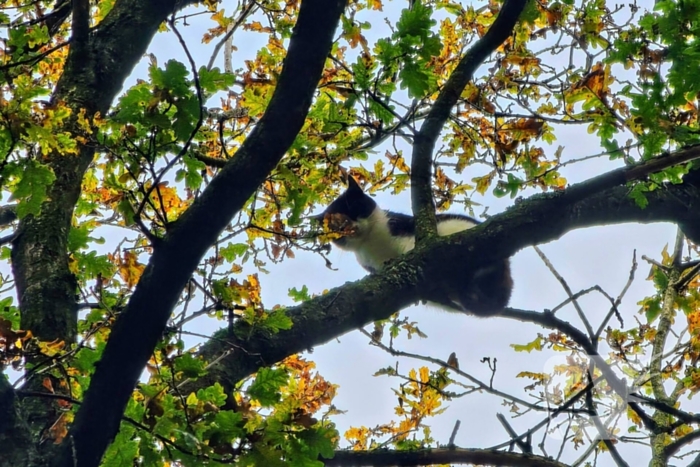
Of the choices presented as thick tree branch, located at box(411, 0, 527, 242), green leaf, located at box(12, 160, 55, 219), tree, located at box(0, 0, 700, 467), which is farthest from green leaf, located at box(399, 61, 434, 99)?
green leaf, located at box(12, 160, 55, 219)

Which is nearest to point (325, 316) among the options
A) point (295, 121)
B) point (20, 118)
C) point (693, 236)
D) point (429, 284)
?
point (429, 284)

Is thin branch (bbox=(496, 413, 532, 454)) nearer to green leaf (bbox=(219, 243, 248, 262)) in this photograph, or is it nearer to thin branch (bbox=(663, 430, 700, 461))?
thin branch (bbox=(663, 430, 700, 461))

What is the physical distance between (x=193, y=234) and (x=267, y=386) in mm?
558

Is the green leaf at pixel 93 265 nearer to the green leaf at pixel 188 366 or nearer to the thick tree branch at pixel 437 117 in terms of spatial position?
the green leaf at pixel 188 366

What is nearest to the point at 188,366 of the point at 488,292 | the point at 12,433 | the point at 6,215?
the point at 12,433

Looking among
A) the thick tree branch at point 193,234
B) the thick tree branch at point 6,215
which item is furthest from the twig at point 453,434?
the thick tree branch at point 6,215

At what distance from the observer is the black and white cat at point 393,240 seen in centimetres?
460

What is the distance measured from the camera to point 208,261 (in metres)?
2.89

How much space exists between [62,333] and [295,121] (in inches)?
51.6

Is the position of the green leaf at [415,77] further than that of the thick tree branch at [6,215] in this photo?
No

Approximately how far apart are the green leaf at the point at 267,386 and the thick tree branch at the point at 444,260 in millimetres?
694

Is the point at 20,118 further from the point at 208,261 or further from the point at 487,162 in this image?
the point at 487,162

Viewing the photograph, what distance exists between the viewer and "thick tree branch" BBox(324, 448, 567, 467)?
9.93ft

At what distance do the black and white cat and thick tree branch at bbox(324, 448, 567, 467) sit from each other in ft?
4.36
